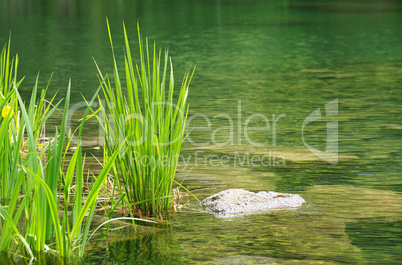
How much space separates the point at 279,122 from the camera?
820 cm

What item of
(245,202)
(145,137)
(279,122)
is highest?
(145,137)

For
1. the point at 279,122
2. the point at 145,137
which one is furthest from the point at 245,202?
the point at 279,122

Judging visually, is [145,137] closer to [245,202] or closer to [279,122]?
[245,202]

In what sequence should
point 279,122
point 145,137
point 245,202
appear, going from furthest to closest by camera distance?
point 279,122 → point 245,202 → point 145,137

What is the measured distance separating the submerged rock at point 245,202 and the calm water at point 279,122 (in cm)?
11

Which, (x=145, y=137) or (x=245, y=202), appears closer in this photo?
(x=145, y=137)

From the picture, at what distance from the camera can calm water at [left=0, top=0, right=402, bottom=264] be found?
373 cm

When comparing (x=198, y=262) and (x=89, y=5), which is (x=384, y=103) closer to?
(x=198, y=262)

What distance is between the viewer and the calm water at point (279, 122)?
3.73 metres

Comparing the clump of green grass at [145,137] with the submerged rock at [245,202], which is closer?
the clump of green grass at [145,137]

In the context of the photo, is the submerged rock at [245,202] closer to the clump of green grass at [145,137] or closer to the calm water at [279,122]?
the calm water at [279,122]

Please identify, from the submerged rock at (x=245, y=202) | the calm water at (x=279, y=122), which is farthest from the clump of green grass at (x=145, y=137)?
the submerged rock at (x=245, y=202)

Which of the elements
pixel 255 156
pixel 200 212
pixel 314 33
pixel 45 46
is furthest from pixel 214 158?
pixel 314 33

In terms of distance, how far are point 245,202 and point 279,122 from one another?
3.80 meters
